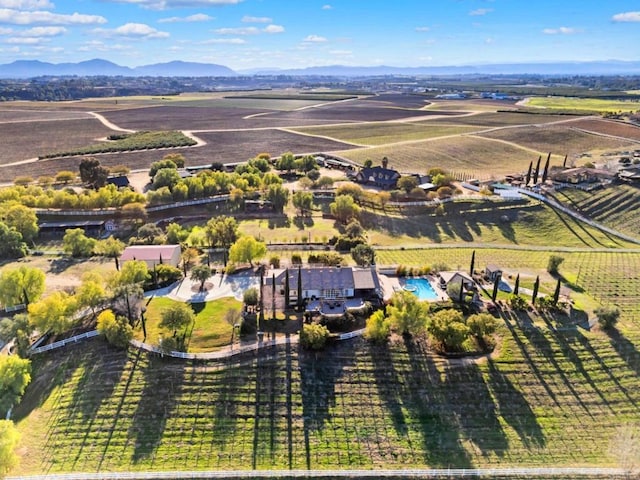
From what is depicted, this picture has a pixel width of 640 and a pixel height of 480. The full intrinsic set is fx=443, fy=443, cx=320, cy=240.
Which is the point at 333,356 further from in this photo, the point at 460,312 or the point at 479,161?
the point at 479,161

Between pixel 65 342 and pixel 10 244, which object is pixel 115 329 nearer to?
pixel 65 342

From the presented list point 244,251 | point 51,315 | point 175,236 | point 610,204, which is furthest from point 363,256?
point 610,204

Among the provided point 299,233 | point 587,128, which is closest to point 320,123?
point 587,128

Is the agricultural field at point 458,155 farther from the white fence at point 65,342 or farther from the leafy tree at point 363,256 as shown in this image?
the white fence at point 65,342

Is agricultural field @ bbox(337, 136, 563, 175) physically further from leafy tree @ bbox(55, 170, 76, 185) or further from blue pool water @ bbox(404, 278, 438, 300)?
leafy tree @ bbox(55, 170, 76, 185)

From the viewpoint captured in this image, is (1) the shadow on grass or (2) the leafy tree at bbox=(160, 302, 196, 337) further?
(2) the leafy tree at bbox=(160, 302, 196, 337)

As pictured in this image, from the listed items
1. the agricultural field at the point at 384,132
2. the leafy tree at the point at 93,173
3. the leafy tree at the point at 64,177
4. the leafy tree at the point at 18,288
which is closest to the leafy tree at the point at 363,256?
the leafy tree at the point at 18,288

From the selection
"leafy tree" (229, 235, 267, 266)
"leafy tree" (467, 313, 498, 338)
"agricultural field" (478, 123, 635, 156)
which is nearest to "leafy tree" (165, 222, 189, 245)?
"leafy tree" (229, 235, 267, 266)
